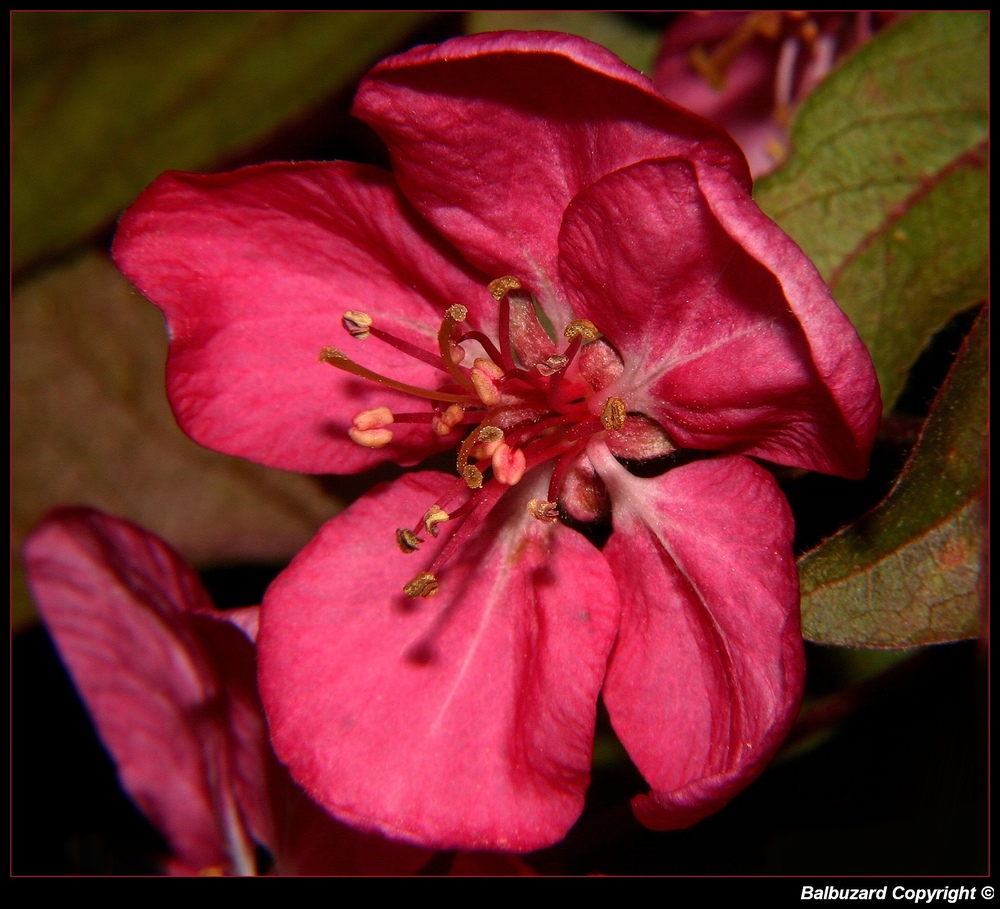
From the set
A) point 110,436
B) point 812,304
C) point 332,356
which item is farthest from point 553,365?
point 110,436

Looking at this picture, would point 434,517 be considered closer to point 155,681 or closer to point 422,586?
point 422,586

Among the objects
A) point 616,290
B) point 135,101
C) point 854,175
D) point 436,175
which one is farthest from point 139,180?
point 854,175

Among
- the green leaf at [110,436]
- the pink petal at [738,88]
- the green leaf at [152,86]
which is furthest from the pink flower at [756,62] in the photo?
the green leaf at [110,436]

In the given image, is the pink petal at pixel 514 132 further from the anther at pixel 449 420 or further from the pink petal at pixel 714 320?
the anther at pixel 449 420

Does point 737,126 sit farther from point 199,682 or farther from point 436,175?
point 199,682

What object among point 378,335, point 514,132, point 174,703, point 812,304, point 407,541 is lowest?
point 174,703

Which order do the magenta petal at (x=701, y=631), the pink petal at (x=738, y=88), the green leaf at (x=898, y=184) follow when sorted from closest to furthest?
the magenta petal at (x=701, y=631) → the green leaf at (x=898, y=184) → the pink petal at (x=738, y=88)

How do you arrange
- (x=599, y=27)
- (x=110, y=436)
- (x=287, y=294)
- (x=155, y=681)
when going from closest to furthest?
(x=287, y=294)
(x=155, y=681)
(x=599, y=27)
(x=110, y=436)
